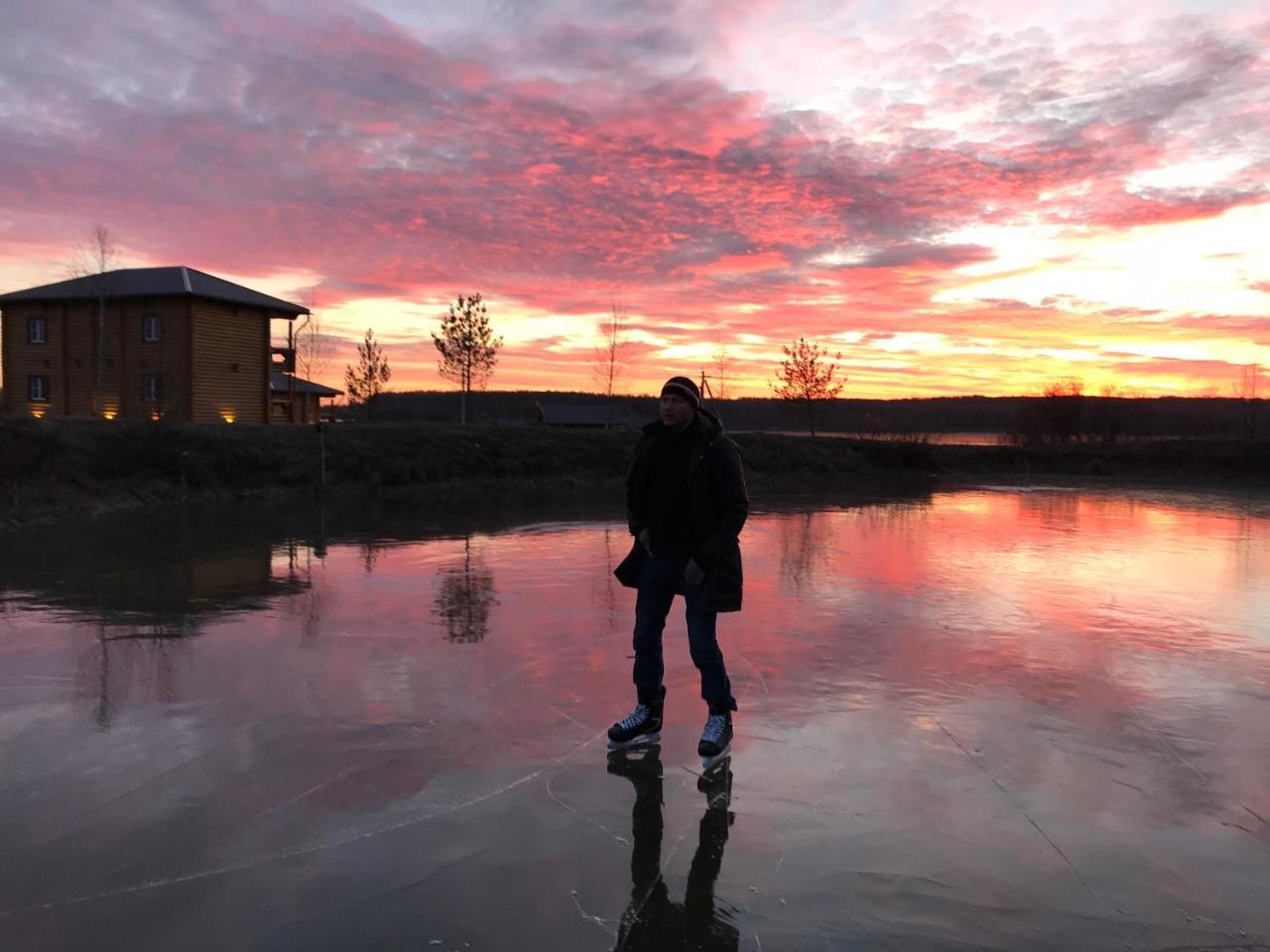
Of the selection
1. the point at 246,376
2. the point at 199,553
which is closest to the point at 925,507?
the point at 199,553

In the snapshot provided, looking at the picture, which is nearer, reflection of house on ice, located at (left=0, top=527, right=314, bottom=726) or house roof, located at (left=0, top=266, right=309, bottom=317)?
reflection of house on ice, located at (left=0, top=527, right=314, bottom=726)

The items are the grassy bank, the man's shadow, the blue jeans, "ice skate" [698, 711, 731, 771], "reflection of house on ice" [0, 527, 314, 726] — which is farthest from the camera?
the grassy bank

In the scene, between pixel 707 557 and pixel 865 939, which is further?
pixel 707 557

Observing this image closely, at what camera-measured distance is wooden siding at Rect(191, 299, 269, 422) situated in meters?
31.6

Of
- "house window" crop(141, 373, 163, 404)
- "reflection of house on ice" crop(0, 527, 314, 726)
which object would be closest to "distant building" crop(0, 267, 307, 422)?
"house window" crop(141, 373, 163, 404)

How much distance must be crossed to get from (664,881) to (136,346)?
3458cm

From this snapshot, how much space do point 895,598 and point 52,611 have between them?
841cm

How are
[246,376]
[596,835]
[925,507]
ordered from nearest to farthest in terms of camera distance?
[596,835] → [925,507] → [246,376]

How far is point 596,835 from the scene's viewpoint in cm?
379

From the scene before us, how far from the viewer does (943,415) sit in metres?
129

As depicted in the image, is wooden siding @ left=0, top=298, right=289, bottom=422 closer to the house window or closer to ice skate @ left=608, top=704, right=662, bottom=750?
the house window

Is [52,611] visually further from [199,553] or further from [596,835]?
[596,835]

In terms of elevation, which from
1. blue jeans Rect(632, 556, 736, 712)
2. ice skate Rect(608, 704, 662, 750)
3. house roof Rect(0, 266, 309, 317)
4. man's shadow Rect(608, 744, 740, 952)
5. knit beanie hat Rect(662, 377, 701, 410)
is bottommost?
man's shadow Rect(608, 744, 740, 952)

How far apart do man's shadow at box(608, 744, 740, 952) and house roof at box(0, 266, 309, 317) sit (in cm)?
3172
